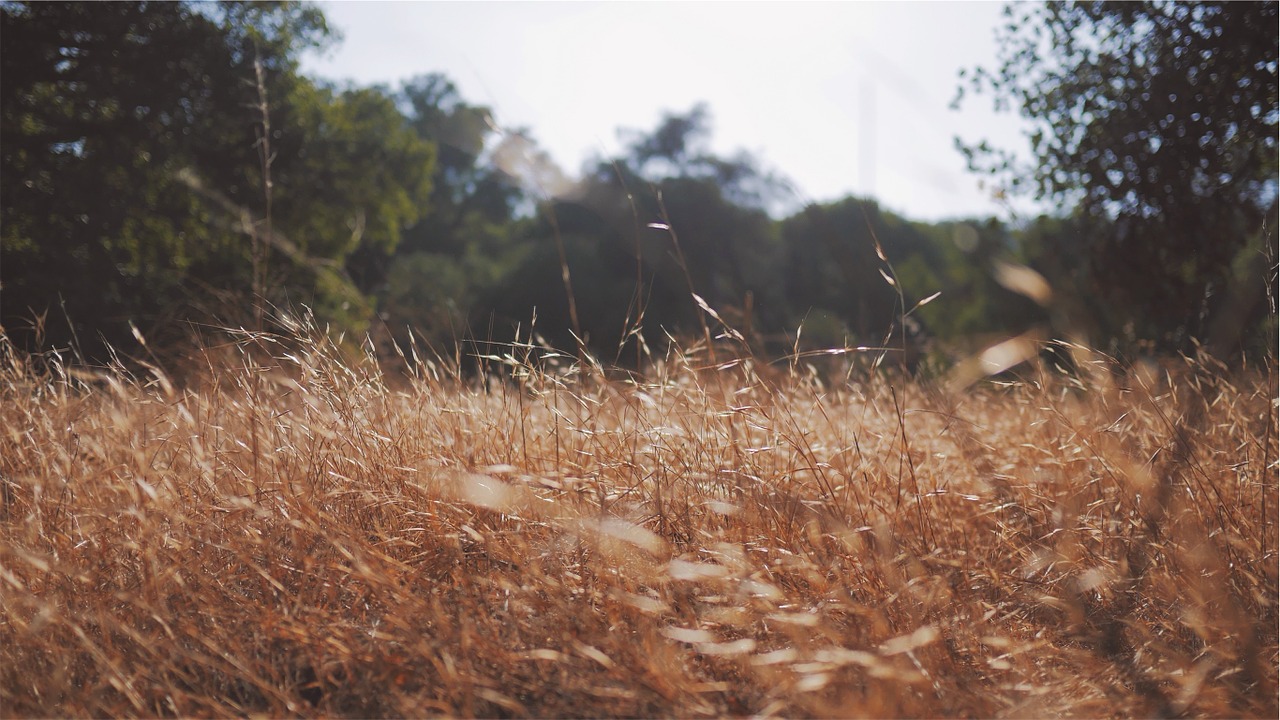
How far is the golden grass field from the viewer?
5.07 feet

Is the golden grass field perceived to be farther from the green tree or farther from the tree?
the green tree

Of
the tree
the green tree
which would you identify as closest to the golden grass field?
the tree

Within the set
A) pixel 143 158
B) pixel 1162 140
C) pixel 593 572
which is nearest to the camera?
pixel 593 572

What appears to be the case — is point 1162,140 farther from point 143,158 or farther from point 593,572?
point 143,158

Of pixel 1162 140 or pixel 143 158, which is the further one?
pixel 143 158

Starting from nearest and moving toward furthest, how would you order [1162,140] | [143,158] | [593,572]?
[593,572] → [1162,140] → [143,158]

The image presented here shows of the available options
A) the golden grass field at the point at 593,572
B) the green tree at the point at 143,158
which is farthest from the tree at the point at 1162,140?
the green tree at the point at 143,158

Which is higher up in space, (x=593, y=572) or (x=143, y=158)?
(x=143, y=158)

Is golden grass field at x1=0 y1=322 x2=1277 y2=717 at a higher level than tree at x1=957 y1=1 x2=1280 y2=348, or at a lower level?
lower

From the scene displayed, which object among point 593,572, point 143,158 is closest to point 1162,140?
point 593,572

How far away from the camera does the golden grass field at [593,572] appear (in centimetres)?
155

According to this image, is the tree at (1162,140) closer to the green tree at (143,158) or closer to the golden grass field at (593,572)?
the golden grass field at (593,572)

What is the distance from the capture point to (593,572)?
1.85 m

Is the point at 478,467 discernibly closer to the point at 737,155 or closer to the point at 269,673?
the point at 269,673
